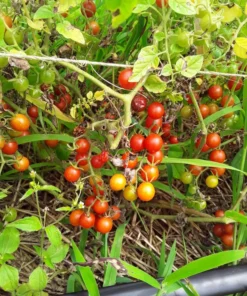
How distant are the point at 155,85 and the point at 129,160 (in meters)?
0.13

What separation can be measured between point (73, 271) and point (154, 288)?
0.54ft

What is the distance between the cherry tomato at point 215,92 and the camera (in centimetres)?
96

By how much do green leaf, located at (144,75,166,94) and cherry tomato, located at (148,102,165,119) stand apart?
1.7 inches

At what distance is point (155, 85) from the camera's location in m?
0.76

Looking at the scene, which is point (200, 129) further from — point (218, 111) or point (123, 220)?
point (123, 220)

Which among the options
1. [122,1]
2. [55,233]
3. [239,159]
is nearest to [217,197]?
[239,159]

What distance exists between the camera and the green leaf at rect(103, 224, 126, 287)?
91 cm

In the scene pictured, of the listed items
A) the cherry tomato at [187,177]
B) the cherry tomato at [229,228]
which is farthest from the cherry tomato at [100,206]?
the cherry tomato at [229,228]

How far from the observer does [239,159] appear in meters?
1.08

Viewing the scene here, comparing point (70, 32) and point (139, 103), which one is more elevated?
point (70, 32)

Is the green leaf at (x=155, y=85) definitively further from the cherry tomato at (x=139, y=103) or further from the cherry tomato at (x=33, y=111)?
the cherry tomato at (x=33, y=111)

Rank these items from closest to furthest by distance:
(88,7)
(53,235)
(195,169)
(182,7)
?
(182,7)
(53,235)
(88,7)
(195,169)

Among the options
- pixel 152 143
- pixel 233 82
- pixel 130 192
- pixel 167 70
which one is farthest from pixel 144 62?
pixel 233 82

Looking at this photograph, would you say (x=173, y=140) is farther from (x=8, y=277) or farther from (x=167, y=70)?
(x=8, y=277)
